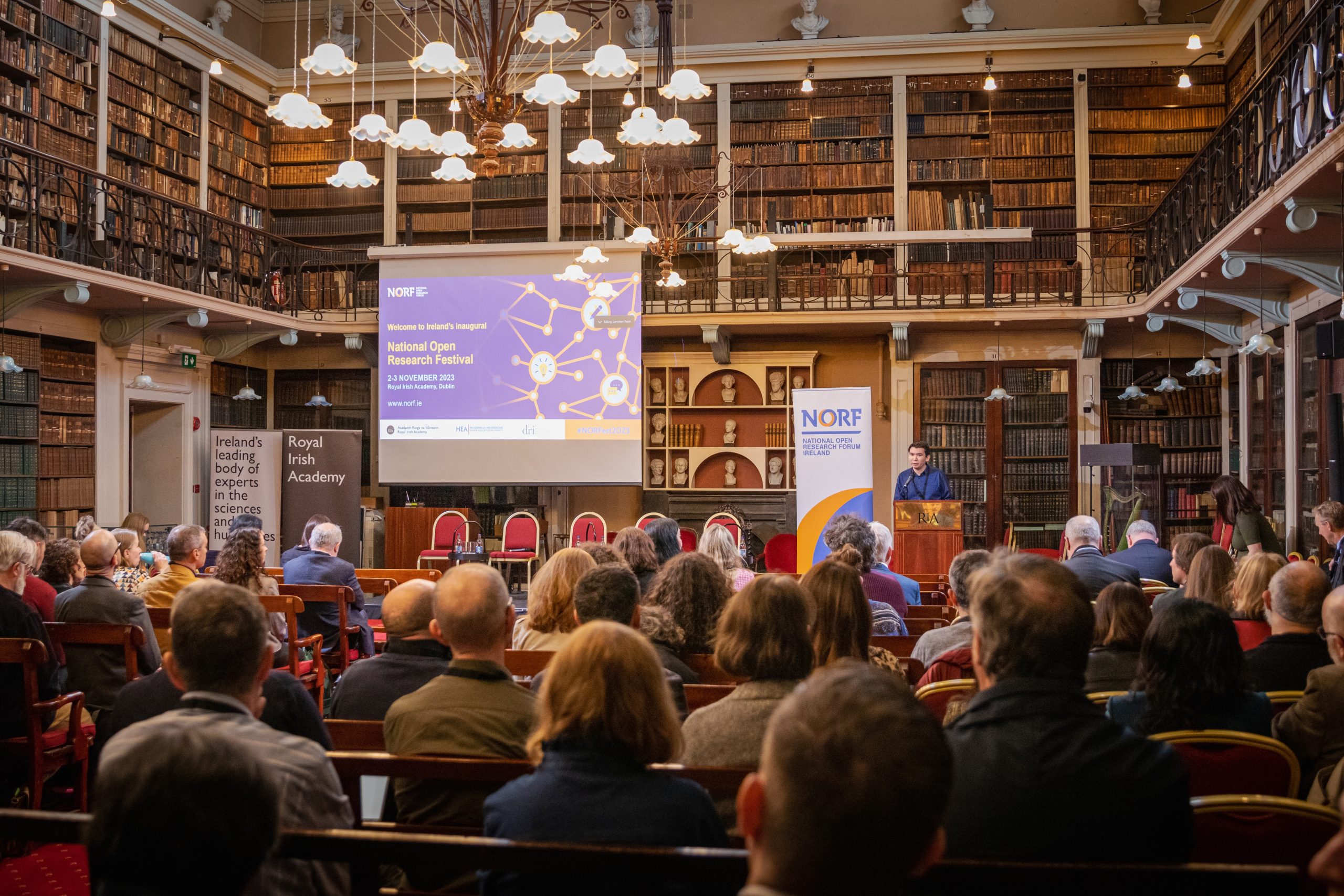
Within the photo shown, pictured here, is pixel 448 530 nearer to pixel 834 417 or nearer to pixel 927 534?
pixel 834 417

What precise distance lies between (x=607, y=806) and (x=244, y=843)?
57 cm

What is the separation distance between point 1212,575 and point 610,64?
10.6ft

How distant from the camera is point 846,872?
0.90 m

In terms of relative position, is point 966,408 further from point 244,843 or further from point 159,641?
point 244,843

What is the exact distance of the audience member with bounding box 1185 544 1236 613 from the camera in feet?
12.3

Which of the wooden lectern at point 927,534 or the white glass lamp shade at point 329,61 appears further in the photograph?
the wooden lectern at point 927,534

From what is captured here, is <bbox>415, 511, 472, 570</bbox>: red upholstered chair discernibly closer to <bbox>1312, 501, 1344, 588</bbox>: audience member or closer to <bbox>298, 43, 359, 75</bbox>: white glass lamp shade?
<bbox>298, 43, 359, 75</bbox>: white glass lamp shade

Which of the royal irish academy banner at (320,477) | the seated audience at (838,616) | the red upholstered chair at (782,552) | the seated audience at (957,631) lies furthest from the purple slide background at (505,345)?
the seated audience at (838,616)

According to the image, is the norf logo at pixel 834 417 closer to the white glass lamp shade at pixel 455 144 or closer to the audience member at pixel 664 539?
the audience member at pixel 664 539

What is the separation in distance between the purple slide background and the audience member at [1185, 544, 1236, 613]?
21.8 ft

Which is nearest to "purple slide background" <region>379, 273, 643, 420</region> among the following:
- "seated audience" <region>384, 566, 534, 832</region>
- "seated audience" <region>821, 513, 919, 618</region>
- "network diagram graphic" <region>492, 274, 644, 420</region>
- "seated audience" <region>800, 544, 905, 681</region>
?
"network diagram graphic" <region>492, 274, 644, 420</region>

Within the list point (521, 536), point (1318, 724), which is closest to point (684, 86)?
point (1318, 724)

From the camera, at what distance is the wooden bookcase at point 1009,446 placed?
1077 cm

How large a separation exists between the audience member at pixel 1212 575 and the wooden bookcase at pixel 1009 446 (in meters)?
6.96
